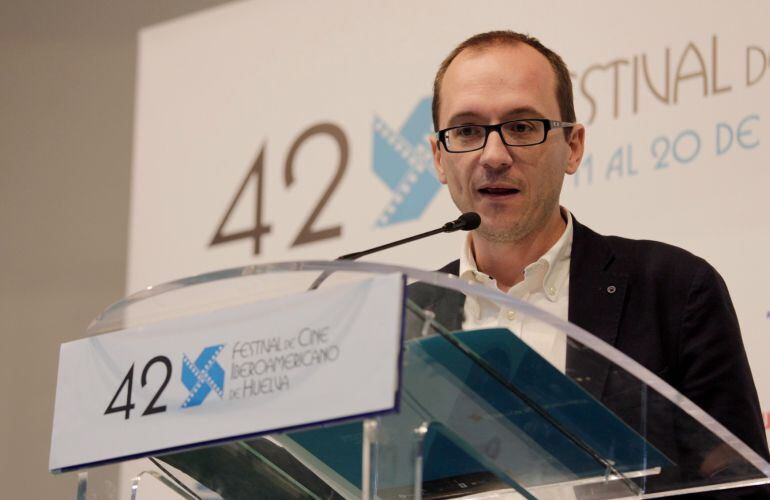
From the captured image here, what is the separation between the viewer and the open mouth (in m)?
2.33

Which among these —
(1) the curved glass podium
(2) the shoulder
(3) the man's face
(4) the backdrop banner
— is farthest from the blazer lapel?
(1) the curved glass podium

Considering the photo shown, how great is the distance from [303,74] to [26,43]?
128cm

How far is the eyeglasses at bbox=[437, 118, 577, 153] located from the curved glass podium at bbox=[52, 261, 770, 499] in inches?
34.2

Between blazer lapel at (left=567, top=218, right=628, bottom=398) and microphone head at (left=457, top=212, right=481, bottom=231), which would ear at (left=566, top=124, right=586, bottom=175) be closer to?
Answer: blazer lapel at (left=567, top=218, right=628, bottom=398)

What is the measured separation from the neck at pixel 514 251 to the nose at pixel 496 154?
6.8 inches

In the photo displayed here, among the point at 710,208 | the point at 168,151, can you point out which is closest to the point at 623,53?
the point at 710,208

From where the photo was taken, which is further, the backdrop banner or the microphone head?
the backdrop banner

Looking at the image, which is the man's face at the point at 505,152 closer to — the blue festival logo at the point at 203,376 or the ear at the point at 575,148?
the ear at the point at 575,148

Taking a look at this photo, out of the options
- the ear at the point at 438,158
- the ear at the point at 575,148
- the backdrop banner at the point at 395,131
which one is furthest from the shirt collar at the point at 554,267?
the backdrop banner at the point at 395,131

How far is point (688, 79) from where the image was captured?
274 centimetres

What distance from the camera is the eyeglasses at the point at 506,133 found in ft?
7.60

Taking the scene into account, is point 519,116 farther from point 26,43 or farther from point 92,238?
point 26,43

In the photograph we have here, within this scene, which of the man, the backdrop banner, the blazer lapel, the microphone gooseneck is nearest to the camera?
the microphone gooseneck

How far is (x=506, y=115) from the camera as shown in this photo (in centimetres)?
232
